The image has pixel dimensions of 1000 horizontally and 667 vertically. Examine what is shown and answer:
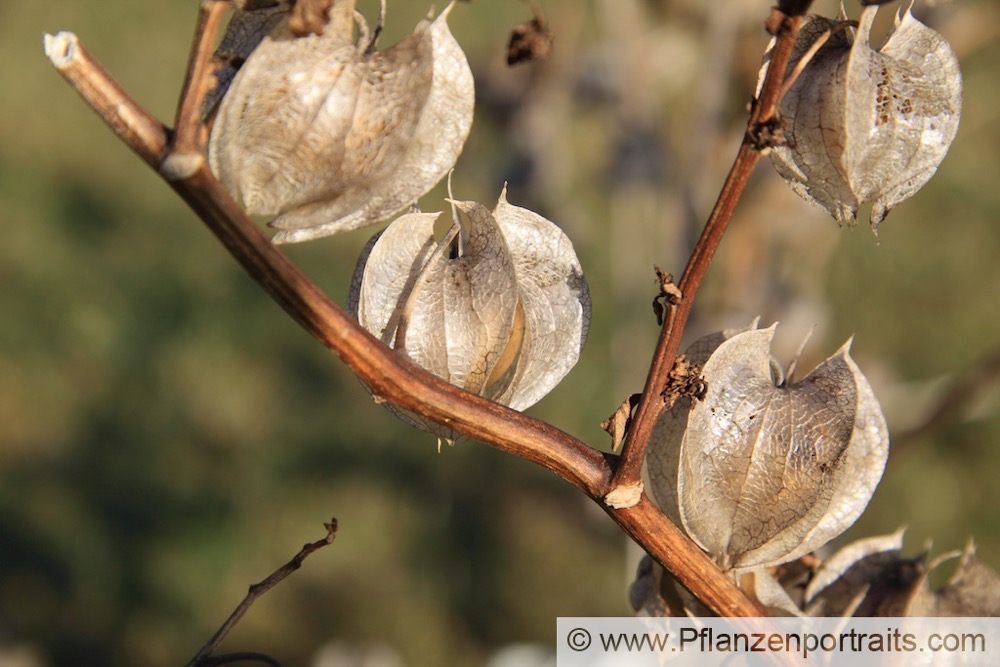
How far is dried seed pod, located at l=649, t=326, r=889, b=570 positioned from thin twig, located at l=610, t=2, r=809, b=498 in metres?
0.10

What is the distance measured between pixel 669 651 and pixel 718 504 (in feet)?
0.47

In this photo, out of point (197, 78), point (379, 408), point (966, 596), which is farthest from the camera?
point (379, 408)

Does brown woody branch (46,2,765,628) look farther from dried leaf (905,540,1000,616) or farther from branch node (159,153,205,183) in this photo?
dried leaf (905,540,1000,616)

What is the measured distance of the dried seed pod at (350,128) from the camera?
A: 0.62m

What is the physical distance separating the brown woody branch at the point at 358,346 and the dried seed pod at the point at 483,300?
9 cm

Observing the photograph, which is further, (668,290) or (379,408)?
(379,408)

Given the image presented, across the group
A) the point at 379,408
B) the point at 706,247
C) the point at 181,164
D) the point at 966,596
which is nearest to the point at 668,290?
the point at 706,247

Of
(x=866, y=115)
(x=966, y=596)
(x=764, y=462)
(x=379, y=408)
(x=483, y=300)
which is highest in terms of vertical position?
(x=866, y=115)

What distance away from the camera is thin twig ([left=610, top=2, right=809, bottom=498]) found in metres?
A: 0.55

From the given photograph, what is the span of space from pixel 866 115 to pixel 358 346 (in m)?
0.35

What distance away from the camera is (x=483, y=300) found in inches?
27.8

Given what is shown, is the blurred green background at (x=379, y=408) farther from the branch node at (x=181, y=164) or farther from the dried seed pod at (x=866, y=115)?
the branch node at (x=181, y=164)

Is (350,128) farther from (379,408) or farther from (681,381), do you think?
(379,408)

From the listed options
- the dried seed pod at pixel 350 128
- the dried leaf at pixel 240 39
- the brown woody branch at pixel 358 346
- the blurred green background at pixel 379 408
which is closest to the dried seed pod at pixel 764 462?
the brown woody branch at pixel 358 346
